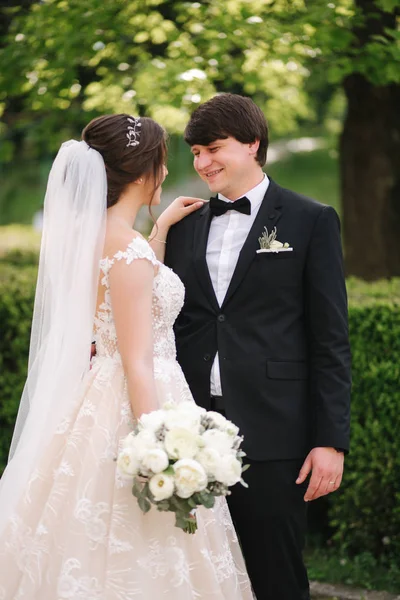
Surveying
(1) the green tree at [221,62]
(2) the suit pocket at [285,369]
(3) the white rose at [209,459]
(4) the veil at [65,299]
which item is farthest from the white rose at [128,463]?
(1) the green tree at [221,62]

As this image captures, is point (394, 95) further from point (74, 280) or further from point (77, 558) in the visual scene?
point (77, 558)

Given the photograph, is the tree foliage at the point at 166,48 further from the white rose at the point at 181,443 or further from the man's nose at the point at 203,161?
the white rose at the point at 181,443

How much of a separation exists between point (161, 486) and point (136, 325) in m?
0.66

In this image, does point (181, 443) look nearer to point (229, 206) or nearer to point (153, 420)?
point (153, 420)

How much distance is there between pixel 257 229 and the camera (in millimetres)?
3688

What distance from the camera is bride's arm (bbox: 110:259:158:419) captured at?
10.7 feet

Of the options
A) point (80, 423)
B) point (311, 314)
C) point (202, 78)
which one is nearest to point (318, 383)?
point (311, 314)

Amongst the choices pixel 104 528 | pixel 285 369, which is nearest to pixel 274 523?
pixel 285 369

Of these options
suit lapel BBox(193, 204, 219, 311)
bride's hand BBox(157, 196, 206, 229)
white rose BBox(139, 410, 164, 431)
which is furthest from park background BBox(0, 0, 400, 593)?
white rose BBox(139, 410, 164, 431)

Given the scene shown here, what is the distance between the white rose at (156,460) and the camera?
2.85m

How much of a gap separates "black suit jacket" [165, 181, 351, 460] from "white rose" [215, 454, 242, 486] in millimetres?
667

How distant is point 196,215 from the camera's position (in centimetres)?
398

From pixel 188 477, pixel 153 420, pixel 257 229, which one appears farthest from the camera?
pixel 257 229

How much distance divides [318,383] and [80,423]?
38.3 inches
